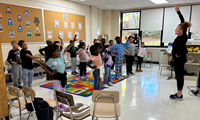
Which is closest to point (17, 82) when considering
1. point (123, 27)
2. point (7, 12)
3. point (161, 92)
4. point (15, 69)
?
point (15, 69)

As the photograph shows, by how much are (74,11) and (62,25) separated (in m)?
1.07

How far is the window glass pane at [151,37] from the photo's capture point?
8.57m

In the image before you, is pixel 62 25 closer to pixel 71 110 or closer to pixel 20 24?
pixel 20 24

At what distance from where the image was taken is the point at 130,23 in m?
9.28

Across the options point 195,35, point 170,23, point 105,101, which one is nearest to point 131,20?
point 170,23

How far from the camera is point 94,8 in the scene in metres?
8.38

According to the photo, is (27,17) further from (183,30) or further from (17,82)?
(183,30)

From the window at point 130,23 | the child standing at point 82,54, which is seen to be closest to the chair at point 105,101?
the child standing at point 82,54

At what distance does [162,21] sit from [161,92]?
547 centimetres

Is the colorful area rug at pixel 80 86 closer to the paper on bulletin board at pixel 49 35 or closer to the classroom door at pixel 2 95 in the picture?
the paper on bulletin board at pixel 49 35

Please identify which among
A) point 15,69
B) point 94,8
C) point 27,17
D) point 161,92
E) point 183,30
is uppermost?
point 94,8

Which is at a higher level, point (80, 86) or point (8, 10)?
point (8, 10)

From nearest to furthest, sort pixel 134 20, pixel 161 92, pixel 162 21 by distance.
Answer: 1. pixel 161 92
2. pixel 162 21
3. pixel 134 20

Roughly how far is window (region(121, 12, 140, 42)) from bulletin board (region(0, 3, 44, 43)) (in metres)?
5.44
